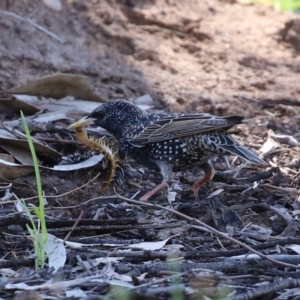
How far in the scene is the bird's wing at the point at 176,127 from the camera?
5926 millimetres

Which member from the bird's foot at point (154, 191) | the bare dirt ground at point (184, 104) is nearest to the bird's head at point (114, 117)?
the bare dirt ground at point (184, 104)

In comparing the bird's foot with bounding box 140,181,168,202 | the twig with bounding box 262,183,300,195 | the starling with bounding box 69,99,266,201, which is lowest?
the bird's foot with bounding box 140,181,168,202

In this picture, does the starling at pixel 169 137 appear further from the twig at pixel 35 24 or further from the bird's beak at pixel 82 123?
the twig at pixel 35 24

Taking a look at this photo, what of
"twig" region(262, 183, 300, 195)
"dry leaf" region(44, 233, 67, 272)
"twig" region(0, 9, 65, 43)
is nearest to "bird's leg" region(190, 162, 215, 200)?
"twig" region(262, 183, 300, 195)

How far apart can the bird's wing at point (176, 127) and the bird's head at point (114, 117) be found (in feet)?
0.56

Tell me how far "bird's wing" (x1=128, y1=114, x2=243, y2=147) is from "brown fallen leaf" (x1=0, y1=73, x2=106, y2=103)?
111 cm

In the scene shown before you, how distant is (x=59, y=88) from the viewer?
712cm

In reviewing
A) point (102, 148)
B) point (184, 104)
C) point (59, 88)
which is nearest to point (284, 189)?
point (102, 148)

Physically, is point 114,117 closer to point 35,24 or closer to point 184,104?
point 184,104

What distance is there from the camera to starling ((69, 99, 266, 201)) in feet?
19.4

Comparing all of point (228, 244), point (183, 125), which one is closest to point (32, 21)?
point (183, 125)

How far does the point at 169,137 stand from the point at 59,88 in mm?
1474

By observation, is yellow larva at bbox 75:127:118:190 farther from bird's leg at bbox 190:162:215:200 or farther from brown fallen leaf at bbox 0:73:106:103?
brown fallen leaf at bbox 0:73:106:103

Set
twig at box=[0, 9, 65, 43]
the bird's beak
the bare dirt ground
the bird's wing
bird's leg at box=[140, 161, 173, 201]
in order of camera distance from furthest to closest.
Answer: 1. twig at box=[0, 9, 65, 43]
2. the bird's beak
3. the bird's wing
4. bird's leg at box=[140, 161, 173, 201]
5. the bare dirt ground
